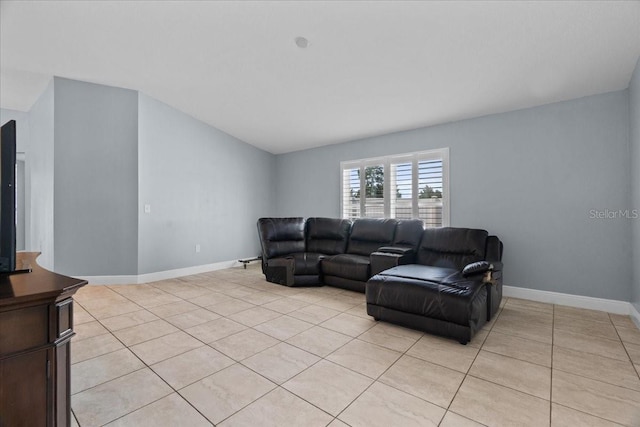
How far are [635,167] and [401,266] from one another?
2589 mm

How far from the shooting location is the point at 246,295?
12.8ft

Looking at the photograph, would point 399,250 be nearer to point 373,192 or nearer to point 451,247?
point 451,247

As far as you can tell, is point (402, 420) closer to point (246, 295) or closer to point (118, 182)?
point (246, 295)

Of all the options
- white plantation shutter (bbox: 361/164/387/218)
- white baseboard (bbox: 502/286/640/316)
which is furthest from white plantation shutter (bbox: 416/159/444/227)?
white baseboard (bbox: 502/286/640/316)

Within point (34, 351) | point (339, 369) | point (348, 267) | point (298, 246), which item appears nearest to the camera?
point (34, 351)

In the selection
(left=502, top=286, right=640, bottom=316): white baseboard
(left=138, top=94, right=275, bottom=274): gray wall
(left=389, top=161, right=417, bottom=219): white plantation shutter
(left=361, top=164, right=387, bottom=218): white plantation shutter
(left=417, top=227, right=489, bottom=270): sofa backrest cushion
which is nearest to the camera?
(left=502, top=286, right=640, bottom=316): white baseboard

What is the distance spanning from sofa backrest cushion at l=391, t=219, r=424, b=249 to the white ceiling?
1593 mm

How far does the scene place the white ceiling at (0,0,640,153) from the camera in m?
2.39

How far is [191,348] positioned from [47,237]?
383cm

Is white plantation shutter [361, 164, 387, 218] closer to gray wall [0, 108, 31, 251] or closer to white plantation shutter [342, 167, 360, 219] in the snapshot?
white plantation shutter [342, 167, 360, 219]

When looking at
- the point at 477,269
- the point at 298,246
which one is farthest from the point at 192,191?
the point at 477,269

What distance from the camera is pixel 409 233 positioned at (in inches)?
165

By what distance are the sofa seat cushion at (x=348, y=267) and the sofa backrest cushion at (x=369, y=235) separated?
0.76 feet

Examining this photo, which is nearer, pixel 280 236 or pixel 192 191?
pixel 280 236
